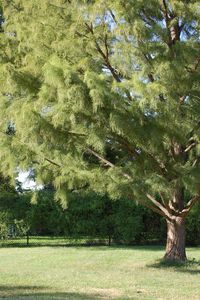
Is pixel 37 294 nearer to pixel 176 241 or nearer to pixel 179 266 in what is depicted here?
pixel 179 266

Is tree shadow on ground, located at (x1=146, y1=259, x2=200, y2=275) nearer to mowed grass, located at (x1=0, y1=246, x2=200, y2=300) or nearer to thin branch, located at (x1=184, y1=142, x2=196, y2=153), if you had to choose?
mowed grass, located at (x1=0, y1=246, x2=200, y2=300)

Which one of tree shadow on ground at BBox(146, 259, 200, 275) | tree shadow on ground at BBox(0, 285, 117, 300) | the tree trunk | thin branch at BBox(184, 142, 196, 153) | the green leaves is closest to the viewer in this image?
tree shadow on ground at BBox(0, 285, 117, 300)

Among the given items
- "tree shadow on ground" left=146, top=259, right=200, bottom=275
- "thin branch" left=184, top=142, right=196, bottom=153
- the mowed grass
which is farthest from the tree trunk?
"thin branch" left=184, top=142, right=196, bottom=153

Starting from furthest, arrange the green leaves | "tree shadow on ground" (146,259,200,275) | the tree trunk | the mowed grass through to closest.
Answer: the tree trunk → "tree shadow on ground" (146,259,200,275) → the green leaves → the mowed grass

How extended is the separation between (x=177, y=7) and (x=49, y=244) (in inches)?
430

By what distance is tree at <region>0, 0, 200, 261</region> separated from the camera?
9.50 m

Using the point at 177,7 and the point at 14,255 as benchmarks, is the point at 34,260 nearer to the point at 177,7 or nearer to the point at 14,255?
the point at 14,255

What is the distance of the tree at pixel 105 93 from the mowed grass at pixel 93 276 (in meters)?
1.72

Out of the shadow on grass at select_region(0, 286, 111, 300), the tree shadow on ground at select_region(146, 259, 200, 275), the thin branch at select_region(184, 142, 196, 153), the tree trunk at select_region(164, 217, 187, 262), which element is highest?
the thin branch at select_region(184, 142, 196, 153)

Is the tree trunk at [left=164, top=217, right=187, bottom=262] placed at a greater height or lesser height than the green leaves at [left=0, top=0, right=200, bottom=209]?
lesser

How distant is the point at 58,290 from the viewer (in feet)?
28.7

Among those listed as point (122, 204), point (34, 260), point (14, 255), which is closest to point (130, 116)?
point (34, 260)

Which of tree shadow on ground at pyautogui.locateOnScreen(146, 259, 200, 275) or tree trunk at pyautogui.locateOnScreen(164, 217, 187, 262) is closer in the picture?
tree shadow on ground at pyautogui.locateOnScreen(146, 259, 200, 275)

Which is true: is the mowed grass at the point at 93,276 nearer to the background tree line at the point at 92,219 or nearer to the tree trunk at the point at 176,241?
the tree trunk at the point at 176,241
